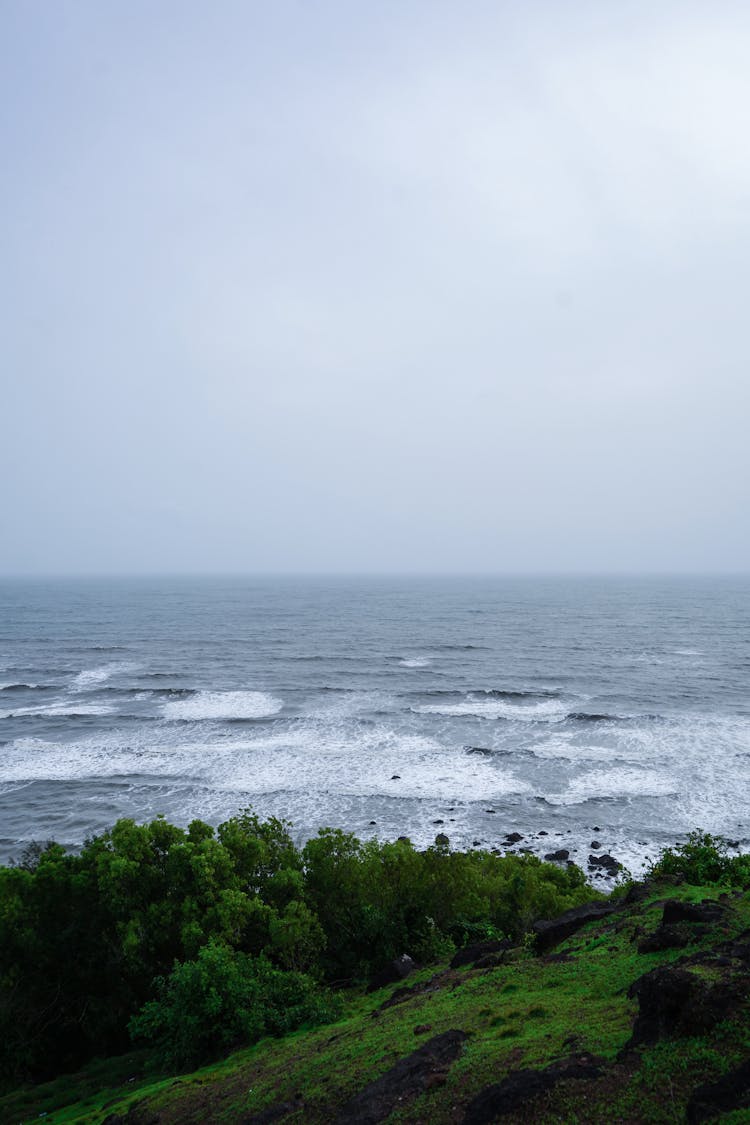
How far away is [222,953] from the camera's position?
756 inches

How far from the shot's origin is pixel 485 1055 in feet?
41.6

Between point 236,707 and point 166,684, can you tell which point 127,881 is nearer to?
point 236,707

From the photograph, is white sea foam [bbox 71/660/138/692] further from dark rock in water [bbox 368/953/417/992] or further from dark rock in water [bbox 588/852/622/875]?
dark rock in water [bbox 368/953/417/992]

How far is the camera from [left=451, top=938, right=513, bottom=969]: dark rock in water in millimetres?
21297

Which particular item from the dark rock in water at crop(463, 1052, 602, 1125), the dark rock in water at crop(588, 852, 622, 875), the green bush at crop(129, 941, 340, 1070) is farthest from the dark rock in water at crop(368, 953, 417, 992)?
the dark rock in water at crop(588, 852, 622, 875)

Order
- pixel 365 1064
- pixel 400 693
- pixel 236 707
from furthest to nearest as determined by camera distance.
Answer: pixel 400 693, pixel 236 707, pixel 365 1064

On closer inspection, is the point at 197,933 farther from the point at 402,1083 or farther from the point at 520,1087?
the point at 520,1087

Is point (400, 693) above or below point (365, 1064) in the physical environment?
below

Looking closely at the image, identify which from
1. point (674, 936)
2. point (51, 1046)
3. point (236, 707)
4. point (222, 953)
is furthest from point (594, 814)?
→ point (236, 707)

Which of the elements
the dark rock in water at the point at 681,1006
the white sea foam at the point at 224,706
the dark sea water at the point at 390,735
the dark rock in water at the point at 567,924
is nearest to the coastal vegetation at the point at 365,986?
the dark rock in water at the point at 681,1006

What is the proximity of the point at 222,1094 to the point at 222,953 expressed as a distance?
14.3ft

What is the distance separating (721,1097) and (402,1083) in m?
6.45

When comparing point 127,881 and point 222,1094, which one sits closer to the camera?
point 222,1094

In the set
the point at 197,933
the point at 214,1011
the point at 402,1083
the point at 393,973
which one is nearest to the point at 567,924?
the point at 393,973
